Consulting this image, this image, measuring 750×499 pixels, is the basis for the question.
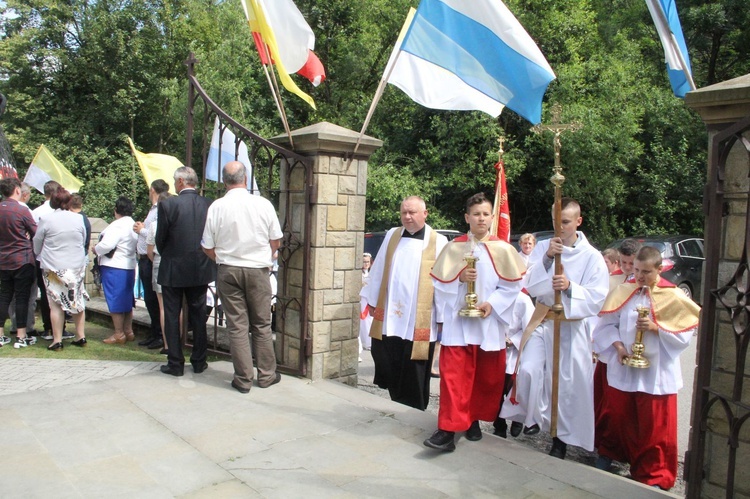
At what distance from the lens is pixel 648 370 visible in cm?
439

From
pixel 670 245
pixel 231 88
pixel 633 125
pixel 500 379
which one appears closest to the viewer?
pixel 500 379

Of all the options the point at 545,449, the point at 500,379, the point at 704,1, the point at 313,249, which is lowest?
the point at 545,449

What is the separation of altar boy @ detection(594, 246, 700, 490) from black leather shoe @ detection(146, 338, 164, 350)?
4.97 m

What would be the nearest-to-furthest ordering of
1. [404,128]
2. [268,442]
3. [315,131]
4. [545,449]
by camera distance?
[268,442] < [545,449] < [315,131] < [404,128]

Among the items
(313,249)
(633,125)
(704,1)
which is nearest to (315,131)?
(313,249)

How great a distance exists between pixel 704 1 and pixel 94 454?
20.9 m

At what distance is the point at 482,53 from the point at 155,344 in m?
4.89

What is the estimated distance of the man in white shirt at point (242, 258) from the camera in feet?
17.3

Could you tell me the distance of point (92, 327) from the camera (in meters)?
8.55

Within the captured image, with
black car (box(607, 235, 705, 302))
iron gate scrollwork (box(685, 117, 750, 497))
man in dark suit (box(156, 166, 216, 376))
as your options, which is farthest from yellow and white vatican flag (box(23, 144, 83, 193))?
black car (box(607, 235, 705, 302))

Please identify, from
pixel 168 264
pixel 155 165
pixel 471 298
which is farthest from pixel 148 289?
pixel 471 298

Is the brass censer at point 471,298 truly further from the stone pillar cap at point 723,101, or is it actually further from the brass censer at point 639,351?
the stone pillar cap at point 723,101

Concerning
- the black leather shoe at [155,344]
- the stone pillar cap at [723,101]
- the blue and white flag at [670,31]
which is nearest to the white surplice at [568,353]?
the blue and white flag at [670,31]

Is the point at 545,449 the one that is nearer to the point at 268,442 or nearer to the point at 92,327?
the point at 268,442
